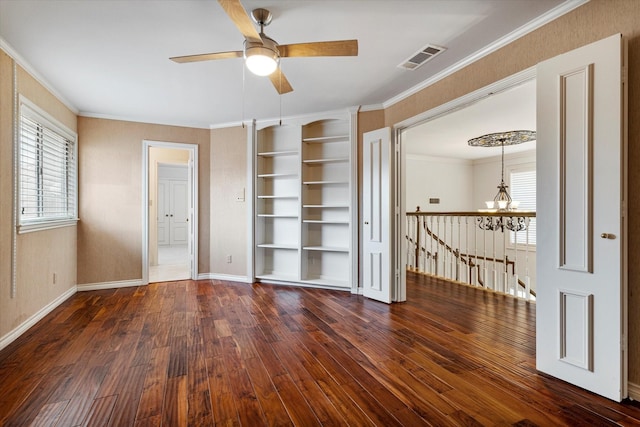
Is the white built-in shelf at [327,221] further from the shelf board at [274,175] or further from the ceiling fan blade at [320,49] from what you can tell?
the ceiling fan blade at [320,49]

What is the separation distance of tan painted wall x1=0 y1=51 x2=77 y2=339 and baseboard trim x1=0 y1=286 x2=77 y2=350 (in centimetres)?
3

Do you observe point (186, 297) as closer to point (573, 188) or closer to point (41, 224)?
point (41, 224)

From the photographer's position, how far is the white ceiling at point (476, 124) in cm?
408

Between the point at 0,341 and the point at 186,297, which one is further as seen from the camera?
the point at 186,297

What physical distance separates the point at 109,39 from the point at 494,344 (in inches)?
160

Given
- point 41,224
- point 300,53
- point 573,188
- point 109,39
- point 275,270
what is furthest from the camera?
point 275,270

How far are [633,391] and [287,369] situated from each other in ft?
6.95

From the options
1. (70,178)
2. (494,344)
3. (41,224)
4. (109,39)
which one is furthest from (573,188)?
(70,178)

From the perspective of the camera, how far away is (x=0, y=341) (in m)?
2.64

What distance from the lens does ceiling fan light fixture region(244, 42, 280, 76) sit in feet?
6.74

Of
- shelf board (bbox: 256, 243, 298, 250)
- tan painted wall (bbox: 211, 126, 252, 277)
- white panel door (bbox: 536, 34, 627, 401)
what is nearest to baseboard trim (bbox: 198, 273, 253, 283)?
tan painted wall (bbox: 211, 126, 252, 277)

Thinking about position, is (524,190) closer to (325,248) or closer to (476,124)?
(476,124)

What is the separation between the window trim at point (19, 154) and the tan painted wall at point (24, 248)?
0.22ft

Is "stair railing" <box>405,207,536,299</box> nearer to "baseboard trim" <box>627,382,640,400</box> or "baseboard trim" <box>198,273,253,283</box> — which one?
"baseboard trim" <box>627,382,640,400</box>
